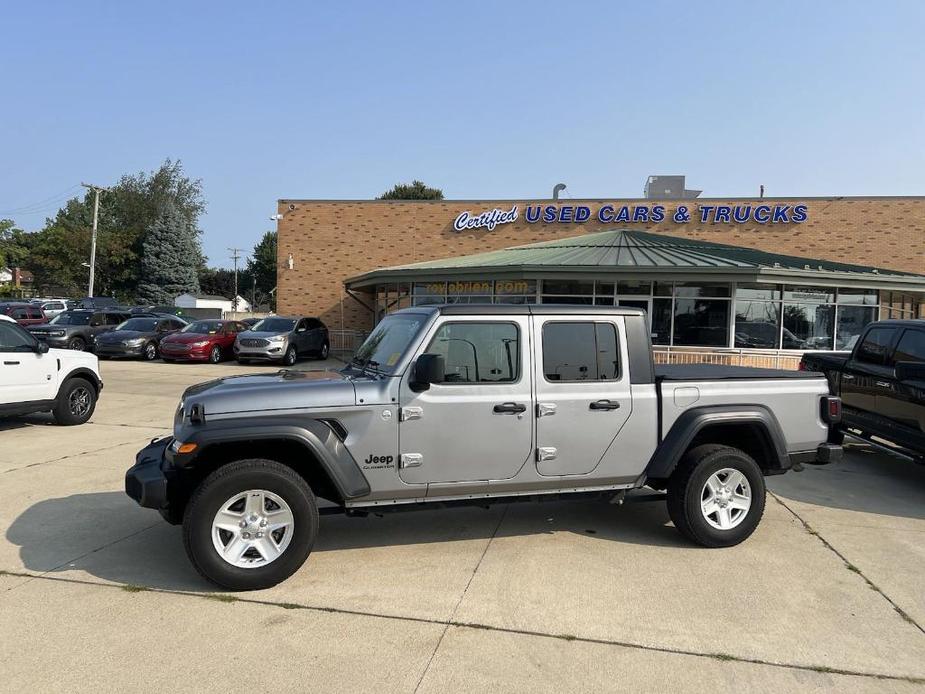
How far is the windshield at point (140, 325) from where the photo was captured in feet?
70.4

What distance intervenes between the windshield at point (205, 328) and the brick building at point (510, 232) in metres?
5.12

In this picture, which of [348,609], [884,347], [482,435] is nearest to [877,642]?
[482,435]

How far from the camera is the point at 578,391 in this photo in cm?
462

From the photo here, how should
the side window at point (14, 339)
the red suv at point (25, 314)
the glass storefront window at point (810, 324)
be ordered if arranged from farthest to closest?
1. the red suv at point (25, 314)
2. the glass storefront window at point (810, 324)
3. the side window at point (14, 339)

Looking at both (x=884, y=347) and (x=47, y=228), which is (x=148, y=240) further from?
(x=884, y=347)

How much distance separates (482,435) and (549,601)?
113 cm

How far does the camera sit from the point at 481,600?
3.95m

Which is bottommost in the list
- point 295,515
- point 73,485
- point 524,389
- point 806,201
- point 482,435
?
point 73,485

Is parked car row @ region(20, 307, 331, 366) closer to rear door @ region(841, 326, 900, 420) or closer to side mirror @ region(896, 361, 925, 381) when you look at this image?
rear door @ region(841, 326, 900, 420)

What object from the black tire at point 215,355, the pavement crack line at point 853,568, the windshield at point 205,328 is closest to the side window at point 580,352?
the pavement crack line at point 853,568

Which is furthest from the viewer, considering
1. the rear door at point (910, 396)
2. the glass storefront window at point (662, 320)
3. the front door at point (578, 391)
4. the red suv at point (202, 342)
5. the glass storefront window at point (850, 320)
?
the red suv at point (202, 342)

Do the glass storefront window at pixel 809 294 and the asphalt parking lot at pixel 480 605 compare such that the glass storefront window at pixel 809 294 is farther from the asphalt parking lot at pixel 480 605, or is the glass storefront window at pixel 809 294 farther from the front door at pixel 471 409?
the front door at pixel 471 409

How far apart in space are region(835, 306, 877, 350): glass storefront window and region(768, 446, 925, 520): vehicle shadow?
12.3m

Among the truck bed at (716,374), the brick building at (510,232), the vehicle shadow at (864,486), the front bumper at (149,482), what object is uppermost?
the brick building at (510,232)
